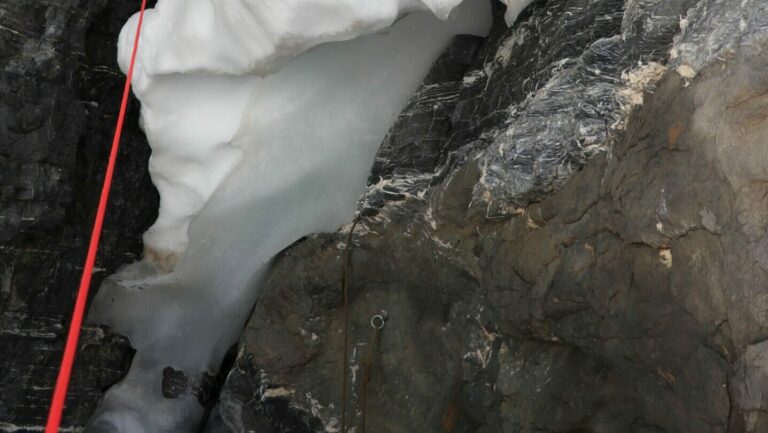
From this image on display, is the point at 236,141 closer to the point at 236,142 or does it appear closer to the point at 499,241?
the point at 236,142

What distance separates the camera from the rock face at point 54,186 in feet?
7.80

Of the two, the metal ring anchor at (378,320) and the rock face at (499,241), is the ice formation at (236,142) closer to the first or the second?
the rock face at (499,241)

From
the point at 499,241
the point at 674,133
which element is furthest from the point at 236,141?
the point at 674,133

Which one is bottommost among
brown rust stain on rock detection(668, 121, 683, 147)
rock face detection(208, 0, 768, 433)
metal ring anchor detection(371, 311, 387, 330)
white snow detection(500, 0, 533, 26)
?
metal ring anchor detection(371, 311, 387, 330)

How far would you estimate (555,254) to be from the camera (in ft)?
6.21

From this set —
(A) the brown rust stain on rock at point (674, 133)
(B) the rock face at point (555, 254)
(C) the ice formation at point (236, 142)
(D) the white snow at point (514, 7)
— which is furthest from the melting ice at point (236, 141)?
(A) the brown rust stain on rock at point (674, 133)

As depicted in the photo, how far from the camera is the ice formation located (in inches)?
92.0

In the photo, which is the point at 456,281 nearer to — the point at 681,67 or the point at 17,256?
the point at 681,67

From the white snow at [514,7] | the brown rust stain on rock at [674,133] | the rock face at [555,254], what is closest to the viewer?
the rock face at [555,254]

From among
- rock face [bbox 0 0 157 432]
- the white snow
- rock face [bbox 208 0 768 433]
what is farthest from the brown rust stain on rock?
rock face [bbox 0 0 157 432]

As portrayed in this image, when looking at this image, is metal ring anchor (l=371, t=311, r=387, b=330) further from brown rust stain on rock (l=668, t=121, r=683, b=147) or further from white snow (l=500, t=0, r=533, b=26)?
brown rust stain on rock (l=668, t=121, r=683, b=147)

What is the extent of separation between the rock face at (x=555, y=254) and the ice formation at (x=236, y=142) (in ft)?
0.37

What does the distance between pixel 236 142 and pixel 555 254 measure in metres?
1.06

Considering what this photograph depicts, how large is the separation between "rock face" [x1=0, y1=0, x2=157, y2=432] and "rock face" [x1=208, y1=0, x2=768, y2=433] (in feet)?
1.73
